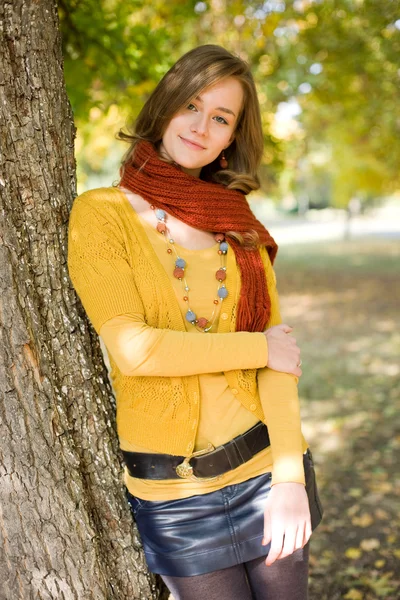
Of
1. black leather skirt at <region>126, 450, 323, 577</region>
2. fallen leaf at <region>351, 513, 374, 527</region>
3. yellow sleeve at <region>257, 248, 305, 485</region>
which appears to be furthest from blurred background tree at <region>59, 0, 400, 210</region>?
fallen leaf at <region>351, 513, 374, 527</region>

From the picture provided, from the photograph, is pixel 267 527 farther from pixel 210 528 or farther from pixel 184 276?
pixel 184 276

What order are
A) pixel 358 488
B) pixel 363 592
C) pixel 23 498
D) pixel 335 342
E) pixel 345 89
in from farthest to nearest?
1. pixel 335 342
2. pixel 345 89
3. pixel 358 488
4. pixel 363 592
5. pixel 23 498

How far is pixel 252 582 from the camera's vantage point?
1.94 metres

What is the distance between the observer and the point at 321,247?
1021 inches

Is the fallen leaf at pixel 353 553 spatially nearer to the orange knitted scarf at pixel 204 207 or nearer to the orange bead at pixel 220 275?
the orange knitted scarf at pixel 204 207

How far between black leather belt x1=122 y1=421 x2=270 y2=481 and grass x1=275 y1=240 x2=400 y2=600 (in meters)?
1.96

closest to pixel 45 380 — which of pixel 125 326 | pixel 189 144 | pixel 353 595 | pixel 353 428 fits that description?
pixel 125 326

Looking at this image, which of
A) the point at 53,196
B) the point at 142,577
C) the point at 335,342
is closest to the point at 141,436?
the point at 142,577

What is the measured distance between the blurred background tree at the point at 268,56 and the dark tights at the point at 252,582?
2701mm

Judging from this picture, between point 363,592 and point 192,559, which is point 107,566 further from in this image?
point 363,592

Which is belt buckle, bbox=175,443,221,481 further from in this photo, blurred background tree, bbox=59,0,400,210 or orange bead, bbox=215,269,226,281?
blurred background tree, bbox=59,0,400,210

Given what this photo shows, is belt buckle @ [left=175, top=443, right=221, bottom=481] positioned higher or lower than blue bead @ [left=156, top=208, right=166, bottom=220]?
lower

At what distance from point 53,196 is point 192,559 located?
1.22m

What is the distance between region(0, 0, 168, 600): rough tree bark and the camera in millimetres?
1811
